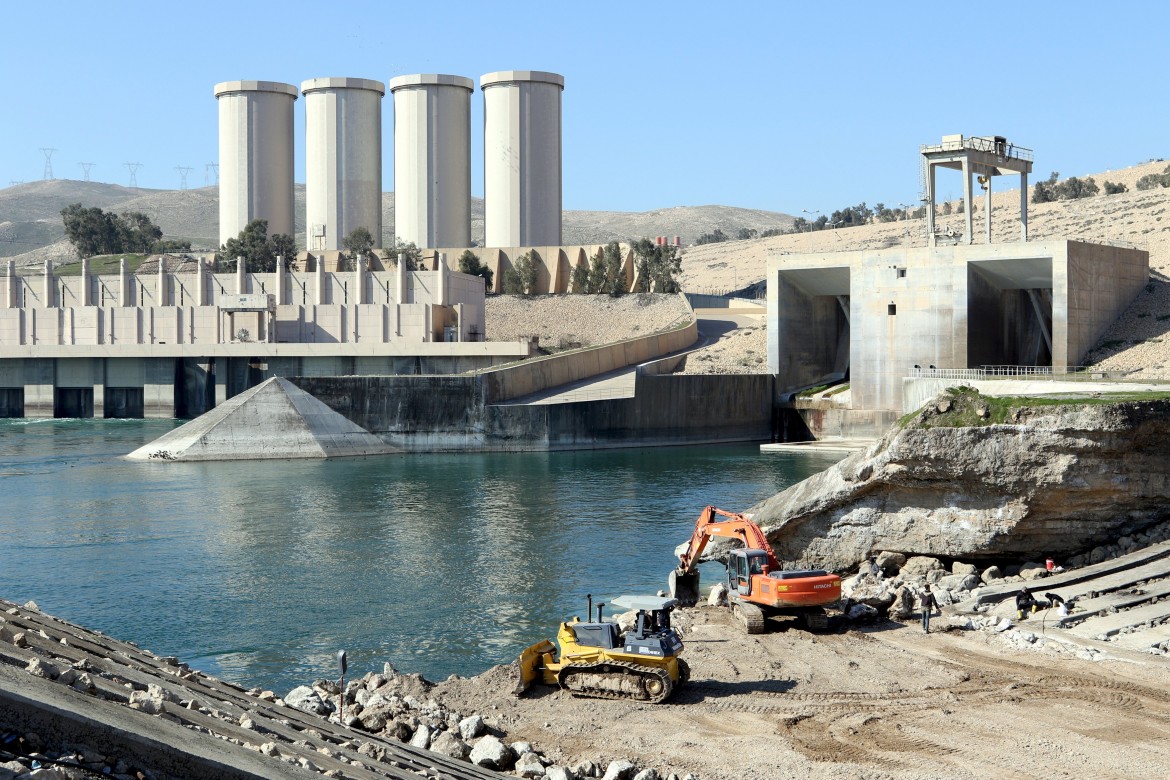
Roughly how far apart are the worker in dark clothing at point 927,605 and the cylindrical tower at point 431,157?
92.9m

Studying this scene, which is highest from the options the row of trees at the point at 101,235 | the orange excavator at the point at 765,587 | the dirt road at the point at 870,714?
the row of trees at the point at 101,235

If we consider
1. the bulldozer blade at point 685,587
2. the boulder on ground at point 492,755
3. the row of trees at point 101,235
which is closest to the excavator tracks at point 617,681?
the boulder on ground at point 492,755

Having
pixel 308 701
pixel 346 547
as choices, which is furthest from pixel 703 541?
pixel 346 547

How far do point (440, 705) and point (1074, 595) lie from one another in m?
12.1

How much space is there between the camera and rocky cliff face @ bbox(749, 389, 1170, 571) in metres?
24.8

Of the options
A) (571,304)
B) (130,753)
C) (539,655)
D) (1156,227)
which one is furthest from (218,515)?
(1156,227)

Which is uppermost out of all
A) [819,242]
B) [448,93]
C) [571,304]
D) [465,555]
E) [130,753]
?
[448,93]

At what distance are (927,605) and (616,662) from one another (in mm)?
7226

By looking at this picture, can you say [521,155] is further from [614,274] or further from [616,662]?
[616,662]

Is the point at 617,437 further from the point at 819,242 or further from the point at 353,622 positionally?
the point at 819,242

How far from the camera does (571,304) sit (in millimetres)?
95438

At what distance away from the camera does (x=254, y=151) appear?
116 meters

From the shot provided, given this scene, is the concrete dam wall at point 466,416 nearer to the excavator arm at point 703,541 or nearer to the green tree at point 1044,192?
the excavator arm at point 703,541

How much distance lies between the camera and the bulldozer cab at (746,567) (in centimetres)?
2100
